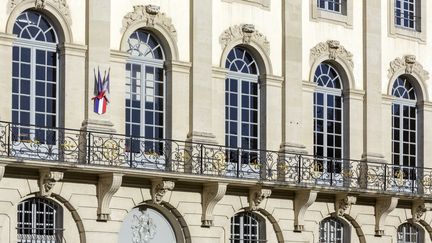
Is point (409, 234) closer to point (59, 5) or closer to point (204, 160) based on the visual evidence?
point (204, 160)

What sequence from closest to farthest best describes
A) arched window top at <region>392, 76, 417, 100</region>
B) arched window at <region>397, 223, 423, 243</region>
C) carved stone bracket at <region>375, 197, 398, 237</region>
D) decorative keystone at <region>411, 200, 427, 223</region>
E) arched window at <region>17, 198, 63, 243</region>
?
arched window at <region>17, 198, 63, 243</region>, carved stone bracket at <region>375, 197, 398, 237</region>, decorative keystone at <region>411, 200, 427, 223</region>, arched window at <region>397, 223, 423, 243</region>, arched window top at <region>392, 76, 417, 100</region>

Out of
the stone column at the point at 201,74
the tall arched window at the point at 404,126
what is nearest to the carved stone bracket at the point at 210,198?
the stone column at the point at 201,74

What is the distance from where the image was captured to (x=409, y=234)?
38844 mm

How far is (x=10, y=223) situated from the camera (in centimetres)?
3005

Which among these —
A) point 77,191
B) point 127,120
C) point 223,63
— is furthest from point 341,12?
point 77,191

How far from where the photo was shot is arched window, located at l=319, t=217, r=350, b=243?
3666cm

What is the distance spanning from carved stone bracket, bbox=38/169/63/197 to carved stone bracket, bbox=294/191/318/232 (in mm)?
Result: 7236

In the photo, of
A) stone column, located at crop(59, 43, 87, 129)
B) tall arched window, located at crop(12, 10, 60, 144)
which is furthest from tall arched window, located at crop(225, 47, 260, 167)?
tall arched window, located at crop(12, 10, 60, 144)

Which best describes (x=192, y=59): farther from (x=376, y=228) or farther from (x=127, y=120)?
(x=376, y=228)

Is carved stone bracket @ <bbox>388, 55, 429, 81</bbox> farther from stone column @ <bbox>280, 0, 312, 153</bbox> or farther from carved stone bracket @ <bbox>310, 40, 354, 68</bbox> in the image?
stone column @ <bbox>280, 0, 312, 153</bbox>

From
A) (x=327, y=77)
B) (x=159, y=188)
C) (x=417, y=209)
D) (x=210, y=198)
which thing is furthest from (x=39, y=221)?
(x=417, y=209)

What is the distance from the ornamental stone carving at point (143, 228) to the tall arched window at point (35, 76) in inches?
115

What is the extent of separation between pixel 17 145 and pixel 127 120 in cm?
329

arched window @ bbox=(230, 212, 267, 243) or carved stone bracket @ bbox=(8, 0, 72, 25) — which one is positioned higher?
carved stone bracket @ bbox=(8, 0, 72, 25)
